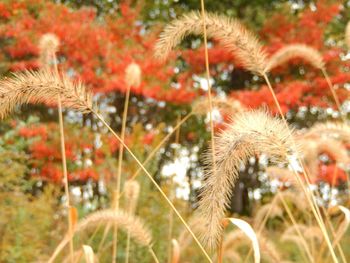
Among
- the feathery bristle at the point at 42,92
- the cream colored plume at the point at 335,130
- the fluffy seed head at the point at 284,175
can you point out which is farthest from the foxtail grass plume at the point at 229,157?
the fluffy seed head at the point at 284,175

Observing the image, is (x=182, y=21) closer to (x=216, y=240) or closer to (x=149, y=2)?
(x=216, y=240)

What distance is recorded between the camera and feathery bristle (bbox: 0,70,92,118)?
1.68 m

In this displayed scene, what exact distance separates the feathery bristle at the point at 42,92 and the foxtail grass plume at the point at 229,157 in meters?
0.37

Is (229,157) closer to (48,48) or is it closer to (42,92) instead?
(42,92)

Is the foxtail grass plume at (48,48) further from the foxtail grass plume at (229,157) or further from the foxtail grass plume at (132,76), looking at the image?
the foxtail grass plume at (229,157)

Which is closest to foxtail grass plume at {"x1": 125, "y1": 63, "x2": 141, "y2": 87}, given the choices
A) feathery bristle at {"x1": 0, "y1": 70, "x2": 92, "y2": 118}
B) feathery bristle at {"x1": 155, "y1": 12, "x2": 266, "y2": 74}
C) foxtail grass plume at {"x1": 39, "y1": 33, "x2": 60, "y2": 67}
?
foxtail grass plume at {"x1": 39, "y1": 33, "x2": 60, "y2": 67}

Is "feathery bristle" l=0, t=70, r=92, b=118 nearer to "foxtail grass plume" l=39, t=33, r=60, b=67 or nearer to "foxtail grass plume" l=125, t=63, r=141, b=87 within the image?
"foxtail grass plume" l=39, t=33, r=60, b=67

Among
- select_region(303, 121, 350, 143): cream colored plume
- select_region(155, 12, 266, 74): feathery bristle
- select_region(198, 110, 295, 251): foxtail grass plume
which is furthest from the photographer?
select_region(303, 121, 350, 143): cream colored plume

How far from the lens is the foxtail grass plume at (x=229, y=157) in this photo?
1.46 metres

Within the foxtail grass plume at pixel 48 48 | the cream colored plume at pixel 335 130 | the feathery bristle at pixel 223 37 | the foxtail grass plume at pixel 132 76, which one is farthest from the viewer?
the foxtail grass plume at pixel 132 76

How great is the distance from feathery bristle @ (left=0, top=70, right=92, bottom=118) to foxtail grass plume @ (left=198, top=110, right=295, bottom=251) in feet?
1.23

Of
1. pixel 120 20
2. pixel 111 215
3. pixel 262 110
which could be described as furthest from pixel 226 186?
pixel 120 20

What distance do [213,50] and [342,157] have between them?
376 inches

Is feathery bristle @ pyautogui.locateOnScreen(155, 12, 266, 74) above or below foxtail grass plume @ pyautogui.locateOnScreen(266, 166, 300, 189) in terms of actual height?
above
